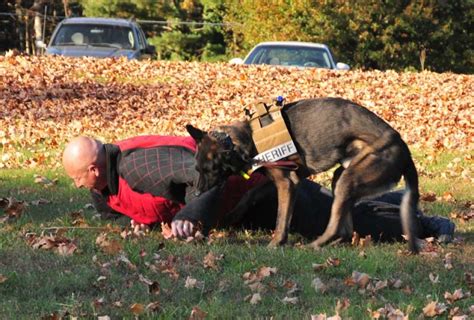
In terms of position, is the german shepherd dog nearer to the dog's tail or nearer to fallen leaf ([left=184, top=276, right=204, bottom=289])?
the dog's tail

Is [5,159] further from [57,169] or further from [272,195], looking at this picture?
[272,195]

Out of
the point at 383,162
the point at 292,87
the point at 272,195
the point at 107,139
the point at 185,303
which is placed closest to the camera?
the point at 185,303

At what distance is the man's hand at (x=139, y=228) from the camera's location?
662cm

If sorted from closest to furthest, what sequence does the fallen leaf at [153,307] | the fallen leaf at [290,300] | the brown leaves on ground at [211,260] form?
1. the fallen leaf at [153,307]
2. the fallen leaf at [290,300]
3. the brown leaves on ground at [211,260]

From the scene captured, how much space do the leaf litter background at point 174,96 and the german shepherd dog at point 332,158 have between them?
5.54 metres

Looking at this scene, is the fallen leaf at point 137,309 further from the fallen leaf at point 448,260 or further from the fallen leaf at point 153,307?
the fallen leaf at point 448,260

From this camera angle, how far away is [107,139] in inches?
495

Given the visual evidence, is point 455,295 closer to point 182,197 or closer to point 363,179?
point 363,179

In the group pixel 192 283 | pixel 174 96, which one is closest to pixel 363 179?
pixel 192 283

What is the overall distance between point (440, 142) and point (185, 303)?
8333 millimetres

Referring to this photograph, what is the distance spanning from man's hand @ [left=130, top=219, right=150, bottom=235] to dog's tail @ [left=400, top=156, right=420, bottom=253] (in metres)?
1.84

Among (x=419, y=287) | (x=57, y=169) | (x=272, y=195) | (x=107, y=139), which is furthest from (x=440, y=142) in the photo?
(x=419, y=287)

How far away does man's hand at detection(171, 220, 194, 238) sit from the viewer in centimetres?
616

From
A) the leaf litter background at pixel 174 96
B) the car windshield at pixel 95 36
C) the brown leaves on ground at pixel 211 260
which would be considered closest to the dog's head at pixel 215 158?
the brown leaves on ground at pixel 211 260
